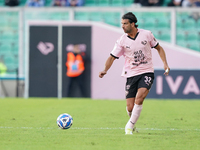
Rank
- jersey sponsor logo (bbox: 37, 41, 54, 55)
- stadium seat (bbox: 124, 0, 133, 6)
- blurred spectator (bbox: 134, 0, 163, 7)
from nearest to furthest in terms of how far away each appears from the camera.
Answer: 1. jersey sponsor logo (bbox: 37, 41, 54, 55)
2. blurred spectator (bbox: 134, 0, 163, 7)
3. stadium seat (bbox: 124, 0, 133, 6)

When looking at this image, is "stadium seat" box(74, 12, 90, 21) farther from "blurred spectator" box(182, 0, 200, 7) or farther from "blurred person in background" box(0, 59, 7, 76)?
"blurred spectator" box(182, 0, 200, 7)

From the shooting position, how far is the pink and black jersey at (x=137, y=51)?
7.23 metres

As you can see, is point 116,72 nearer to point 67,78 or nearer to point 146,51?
point 67,78

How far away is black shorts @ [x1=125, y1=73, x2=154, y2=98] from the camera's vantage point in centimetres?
720

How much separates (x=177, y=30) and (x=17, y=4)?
7.84m

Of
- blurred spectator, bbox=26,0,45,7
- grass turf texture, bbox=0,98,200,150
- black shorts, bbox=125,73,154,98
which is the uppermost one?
blurred spectator, bbox=26,0,45,7

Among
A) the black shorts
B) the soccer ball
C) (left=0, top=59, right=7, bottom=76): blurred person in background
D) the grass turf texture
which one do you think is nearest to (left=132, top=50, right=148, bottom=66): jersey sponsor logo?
the black shorts

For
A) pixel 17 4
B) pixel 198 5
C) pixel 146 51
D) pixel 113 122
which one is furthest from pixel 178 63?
pixel 146 51

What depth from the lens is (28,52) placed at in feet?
60.9

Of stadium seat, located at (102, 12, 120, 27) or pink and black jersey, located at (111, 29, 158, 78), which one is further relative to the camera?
stadium seat, located at (102, 12, 120, 27)

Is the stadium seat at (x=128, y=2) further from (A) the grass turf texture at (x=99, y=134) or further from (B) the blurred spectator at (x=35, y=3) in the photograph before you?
(A) the grass turf texture at (x=99, y=134)

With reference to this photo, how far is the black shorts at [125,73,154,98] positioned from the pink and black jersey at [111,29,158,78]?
7cm

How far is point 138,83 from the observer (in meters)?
7.30

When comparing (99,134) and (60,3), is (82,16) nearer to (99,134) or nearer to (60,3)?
(60,3)
